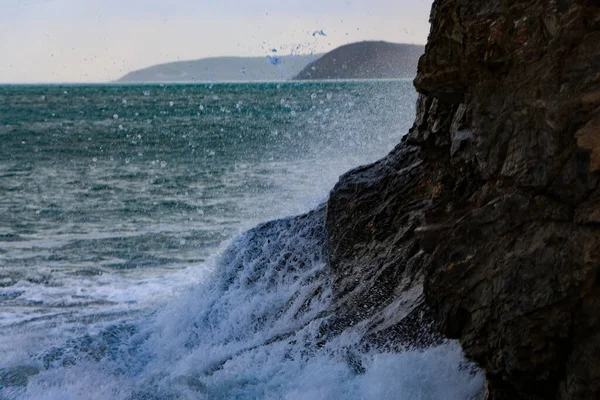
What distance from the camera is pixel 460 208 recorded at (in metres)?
3.83

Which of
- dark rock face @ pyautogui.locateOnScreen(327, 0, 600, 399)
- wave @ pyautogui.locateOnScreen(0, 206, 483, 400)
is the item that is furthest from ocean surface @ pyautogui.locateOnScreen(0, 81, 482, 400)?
dark rock face @ pyautogui.locateOnScreen(327, 0, 600, 399)

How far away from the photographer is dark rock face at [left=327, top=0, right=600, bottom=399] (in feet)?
10.0

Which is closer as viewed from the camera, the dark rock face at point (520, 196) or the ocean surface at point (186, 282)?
the dark rock face at point (520, 196)

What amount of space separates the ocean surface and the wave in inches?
0.5

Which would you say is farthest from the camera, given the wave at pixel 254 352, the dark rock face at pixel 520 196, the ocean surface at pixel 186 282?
the ocean surface at pixel 186 282

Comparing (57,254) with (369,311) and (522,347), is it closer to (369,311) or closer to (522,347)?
(369,311)

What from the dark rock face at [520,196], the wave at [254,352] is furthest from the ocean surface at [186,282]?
the dark rock face at [520,196]

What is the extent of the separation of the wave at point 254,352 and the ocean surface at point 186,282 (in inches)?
0.5

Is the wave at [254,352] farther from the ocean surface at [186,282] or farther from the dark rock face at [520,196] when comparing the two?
the dark rock face at [520,196]

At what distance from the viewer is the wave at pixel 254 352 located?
13.8 ft

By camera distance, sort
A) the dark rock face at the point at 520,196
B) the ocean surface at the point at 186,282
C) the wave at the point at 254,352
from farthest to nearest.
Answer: the ocean surface at the point at 186,282, the wave at the point at 254,352, the dark rock face at the point at 520,196

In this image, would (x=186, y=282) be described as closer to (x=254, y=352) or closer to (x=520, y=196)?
(x=254, y=352)

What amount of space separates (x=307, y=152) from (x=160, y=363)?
12071 mm

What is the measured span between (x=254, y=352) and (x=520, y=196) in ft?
8.14
